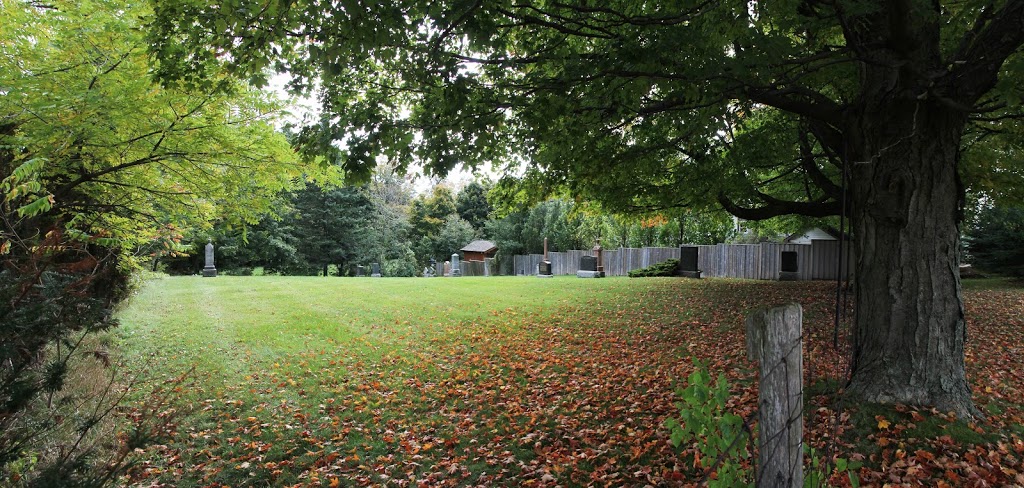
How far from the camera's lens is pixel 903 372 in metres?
5.18

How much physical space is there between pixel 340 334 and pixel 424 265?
32.1 meters

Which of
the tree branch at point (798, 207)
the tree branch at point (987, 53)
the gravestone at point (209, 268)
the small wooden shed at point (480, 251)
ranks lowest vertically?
the gravestone at point (209, 268)

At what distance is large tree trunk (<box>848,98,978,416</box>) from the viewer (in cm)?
512

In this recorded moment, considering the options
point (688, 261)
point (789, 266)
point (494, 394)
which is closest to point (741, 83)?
point (494, 394)

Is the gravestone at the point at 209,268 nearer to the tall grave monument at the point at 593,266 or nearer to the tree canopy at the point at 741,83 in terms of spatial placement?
the tall grave monument at the point at 593,266

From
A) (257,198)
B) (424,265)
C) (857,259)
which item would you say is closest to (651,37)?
(857,259)

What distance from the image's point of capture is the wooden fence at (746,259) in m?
20.3

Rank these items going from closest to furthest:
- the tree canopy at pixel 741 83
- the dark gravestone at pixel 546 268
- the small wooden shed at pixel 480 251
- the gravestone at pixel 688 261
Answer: the tree canopy at pixel 741 83
the gravestone at pixel 688 261
the dark gravestone at pixel 546 268
the small wooden shed at pixel 480 251

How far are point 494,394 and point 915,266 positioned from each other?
5316 mm

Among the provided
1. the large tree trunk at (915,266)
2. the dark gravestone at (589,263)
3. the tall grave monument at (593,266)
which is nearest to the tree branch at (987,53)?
the large tree trunk at (915,266)

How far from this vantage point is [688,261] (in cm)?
2275

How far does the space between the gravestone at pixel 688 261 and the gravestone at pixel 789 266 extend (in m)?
3.28

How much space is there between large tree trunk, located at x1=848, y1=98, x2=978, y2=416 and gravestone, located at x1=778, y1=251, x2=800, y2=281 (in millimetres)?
16020

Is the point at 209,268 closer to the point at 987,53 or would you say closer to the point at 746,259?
the point at 746,259
